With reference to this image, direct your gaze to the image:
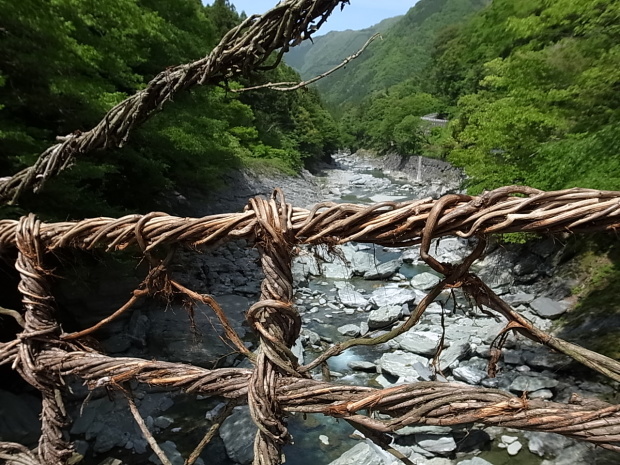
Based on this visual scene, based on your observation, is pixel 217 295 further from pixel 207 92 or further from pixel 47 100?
pixel 47 100

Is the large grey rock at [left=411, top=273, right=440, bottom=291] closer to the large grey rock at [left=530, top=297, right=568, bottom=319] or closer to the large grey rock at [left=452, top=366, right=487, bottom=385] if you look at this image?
the large grey rock at [left=530, top=297, right=568, bottom=319]

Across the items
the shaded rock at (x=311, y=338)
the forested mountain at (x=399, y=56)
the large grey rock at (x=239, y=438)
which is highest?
the forested mountain at (x=399, y=56)

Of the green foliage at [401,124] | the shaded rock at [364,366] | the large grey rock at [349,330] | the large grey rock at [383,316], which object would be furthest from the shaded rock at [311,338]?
the green foliage at [401,124]

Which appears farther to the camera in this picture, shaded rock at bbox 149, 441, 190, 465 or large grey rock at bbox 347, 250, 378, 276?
large grey rock at bbox 347, 250, 378, 276

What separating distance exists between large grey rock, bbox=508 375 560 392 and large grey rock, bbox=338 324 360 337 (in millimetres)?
2958

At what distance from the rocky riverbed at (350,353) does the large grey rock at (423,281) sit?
1.5 inches

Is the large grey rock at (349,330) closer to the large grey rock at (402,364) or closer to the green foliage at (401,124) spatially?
the large grey rock at (402,364)

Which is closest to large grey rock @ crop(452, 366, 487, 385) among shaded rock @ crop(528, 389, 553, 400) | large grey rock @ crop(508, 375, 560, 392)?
large grey rock @ crop(508, 375, 560, 392)

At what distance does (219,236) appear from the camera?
2.86ft

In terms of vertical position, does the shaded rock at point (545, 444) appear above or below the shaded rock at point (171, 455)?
below

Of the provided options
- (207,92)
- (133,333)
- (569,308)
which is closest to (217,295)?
(133,333)

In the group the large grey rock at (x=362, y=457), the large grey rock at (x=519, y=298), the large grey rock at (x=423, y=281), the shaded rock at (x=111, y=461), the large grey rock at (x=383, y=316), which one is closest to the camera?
the shaded rock at (x=111, y=461)

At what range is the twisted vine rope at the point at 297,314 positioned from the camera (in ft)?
2.21

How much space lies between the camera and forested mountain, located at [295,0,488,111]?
110 meters
